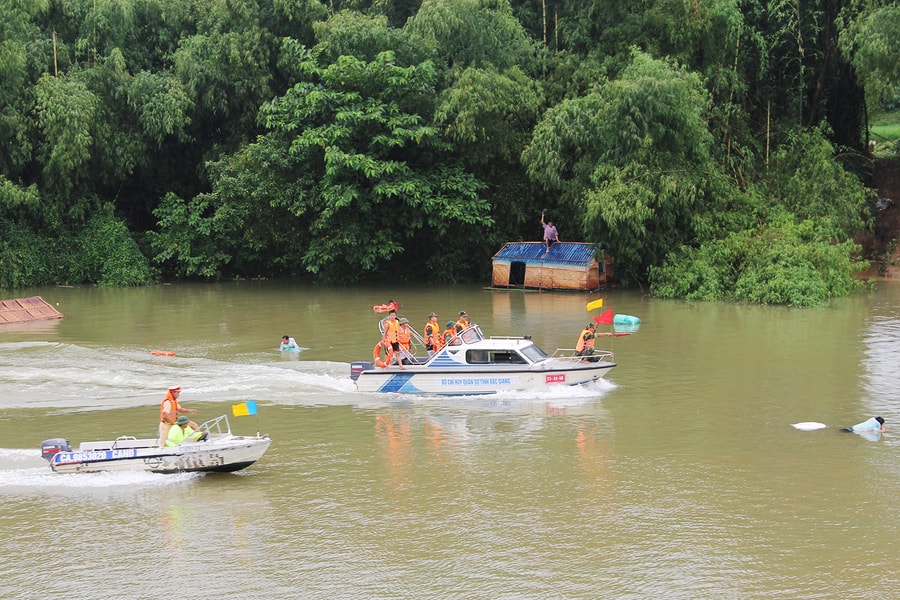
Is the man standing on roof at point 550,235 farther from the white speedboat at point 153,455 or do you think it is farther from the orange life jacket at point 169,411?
the white speedboat at point 153,455

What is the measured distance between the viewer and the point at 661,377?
22.0 metres

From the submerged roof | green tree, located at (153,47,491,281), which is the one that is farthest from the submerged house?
the submerged roof

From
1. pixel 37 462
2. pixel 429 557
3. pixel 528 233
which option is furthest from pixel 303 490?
pixel 528 233

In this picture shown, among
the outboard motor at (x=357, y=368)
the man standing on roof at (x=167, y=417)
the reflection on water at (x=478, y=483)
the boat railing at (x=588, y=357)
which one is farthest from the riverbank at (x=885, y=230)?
the man standing on roof at (x=167, y=417)

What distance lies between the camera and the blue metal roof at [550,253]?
1443 inches

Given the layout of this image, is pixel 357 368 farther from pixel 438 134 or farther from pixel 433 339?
pixel 438 134

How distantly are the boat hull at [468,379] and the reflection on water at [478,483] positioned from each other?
11.7 inches

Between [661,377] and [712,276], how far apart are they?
1299 centimetres

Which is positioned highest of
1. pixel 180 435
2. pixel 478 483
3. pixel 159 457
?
pixel 180 435

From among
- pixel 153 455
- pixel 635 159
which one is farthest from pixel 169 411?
pixel 635 159

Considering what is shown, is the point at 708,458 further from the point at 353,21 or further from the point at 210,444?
the point at 353,21

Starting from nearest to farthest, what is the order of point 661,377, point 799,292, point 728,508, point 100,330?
point 728,508
point 661,377
point 100,330
point 799,292

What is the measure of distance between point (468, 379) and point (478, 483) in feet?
18.3

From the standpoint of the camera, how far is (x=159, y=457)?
1498 cm
